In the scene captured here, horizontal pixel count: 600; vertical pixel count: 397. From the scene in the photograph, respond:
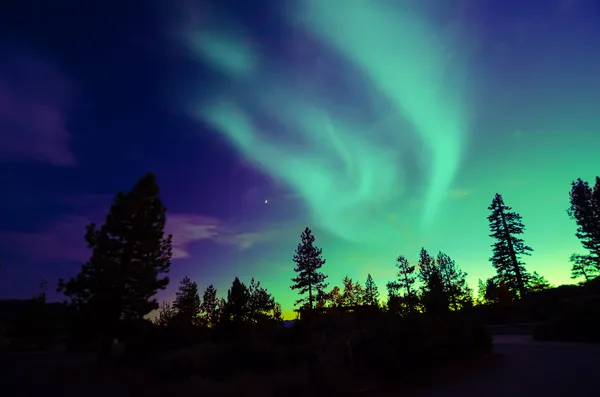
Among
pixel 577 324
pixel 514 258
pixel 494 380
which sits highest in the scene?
pixel 514 258

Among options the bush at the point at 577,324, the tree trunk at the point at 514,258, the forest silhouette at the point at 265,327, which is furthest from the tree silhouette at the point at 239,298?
the tree trunk at the point at 514,258

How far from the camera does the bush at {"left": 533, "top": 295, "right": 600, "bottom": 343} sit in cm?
1723

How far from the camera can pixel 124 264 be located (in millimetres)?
24250

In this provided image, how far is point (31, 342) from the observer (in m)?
37.1

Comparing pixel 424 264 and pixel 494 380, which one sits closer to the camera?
pixel 494 380

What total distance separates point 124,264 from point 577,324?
30.8 metres

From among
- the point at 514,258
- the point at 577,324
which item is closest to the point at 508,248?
the point at 514,258

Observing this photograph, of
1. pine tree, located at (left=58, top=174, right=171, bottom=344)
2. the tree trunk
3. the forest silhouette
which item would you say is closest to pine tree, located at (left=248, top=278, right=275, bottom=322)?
the forest silhouette

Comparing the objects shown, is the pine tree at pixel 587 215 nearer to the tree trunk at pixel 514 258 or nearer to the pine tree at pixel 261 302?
the tree trunk at pixel 514 258

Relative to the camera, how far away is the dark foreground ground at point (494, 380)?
317 inches

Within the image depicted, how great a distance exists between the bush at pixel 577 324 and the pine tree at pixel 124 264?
2760cm

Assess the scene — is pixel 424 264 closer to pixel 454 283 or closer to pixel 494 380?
pixel 454 283

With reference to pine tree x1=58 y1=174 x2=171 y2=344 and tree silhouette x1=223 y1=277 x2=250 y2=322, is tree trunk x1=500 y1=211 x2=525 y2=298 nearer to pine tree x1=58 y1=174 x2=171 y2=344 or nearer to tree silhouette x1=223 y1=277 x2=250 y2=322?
tree silhouette x1=223 y1=277 x2=250 y2=322

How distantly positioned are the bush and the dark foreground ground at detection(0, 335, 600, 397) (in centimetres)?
491
